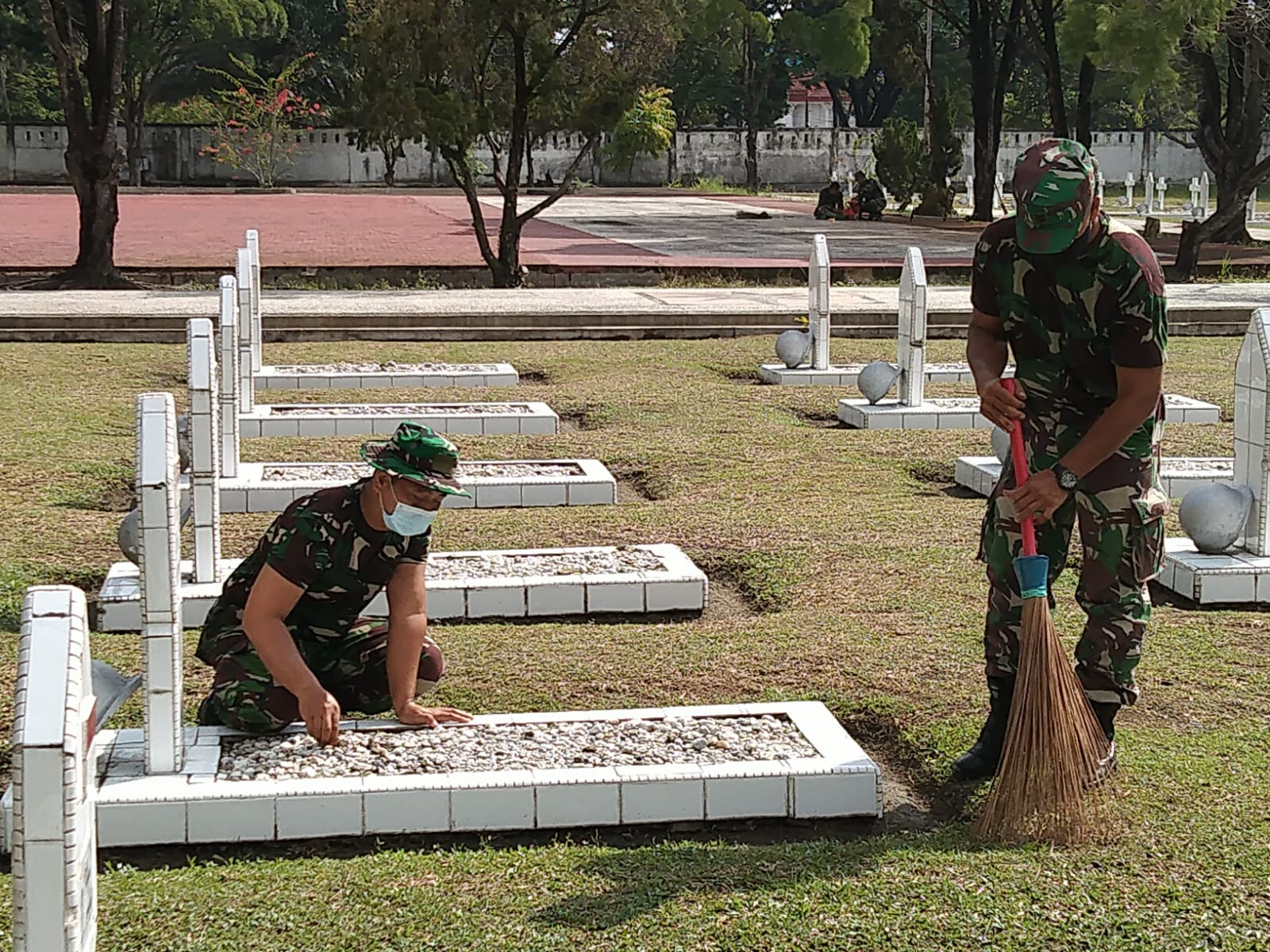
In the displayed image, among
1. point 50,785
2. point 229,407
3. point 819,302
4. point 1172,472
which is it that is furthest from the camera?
point 819,302

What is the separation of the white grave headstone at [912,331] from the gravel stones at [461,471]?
2918mm

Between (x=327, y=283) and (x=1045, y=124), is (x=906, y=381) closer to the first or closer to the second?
(x=327, y=283)

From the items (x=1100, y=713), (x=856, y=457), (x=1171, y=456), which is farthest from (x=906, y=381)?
(x=1100, y=713)

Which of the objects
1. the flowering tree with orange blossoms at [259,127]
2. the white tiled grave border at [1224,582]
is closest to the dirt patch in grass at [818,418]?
the white tiled grave border at [1224,582]

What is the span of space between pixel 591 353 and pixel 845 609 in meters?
8.09

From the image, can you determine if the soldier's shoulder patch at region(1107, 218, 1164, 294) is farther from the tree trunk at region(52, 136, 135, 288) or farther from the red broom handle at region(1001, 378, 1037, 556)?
the tree trunk at region(52, 136, 135, 288)

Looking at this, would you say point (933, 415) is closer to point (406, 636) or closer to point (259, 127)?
point (406, 636)

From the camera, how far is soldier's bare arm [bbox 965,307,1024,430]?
427 centimetres

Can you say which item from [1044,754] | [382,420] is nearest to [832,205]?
[382,420]

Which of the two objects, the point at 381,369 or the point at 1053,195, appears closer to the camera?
the point at 1053,195

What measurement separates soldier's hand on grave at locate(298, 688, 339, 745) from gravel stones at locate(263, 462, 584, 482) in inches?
143

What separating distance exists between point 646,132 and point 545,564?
41.3 m

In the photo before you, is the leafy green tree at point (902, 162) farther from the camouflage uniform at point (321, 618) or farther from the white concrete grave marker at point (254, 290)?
the camouflage uniform at point (321, 618)

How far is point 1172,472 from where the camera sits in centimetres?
821
